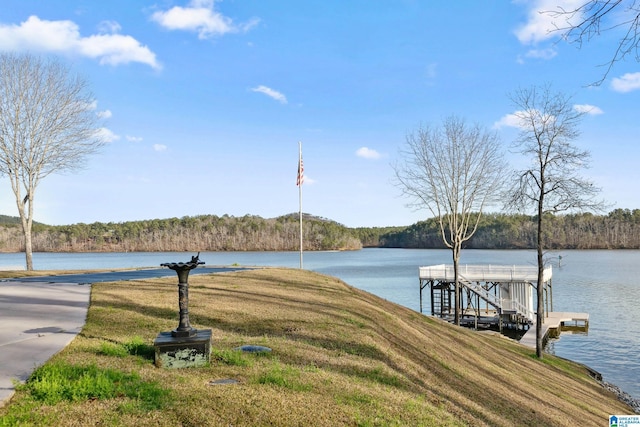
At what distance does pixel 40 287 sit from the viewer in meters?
16.4

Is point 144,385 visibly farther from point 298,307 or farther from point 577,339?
point 577,339

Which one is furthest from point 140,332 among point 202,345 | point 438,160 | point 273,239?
point 273,239

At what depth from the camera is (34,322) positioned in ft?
33.8

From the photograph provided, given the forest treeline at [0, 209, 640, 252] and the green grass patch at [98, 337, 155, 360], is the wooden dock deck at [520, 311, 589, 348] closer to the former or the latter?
the green grass patch at [98, 337, 155, 360]

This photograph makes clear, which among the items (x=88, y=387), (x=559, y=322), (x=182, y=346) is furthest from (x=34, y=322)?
(x=559, y=322)

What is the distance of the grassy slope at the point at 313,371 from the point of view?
5.71 m

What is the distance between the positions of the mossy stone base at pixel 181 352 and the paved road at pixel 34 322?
1729 mm

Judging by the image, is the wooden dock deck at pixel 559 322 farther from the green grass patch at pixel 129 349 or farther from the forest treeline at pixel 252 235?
the forest treeline at pixel 252 235

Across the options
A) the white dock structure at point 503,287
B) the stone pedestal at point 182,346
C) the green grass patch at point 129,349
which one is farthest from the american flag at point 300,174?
the stone pedestal at point 182,346

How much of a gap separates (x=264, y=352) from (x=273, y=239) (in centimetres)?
17894

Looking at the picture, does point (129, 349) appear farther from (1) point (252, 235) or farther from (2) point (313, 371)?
(1) point (252, 235)

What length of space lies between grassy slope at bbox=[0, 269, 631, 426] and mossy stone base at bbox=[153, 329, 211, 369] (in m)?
0.23

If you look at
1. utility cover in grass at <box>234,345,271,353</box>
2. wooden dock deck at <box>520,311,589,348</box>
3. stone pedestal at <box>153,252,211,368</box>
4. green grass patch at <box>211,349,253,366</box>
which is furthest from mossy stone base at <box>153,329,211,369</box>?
wooden dock deck at <box>520,311,589,348</box>

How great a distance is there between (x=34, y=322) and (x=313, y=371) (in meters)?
6.86
